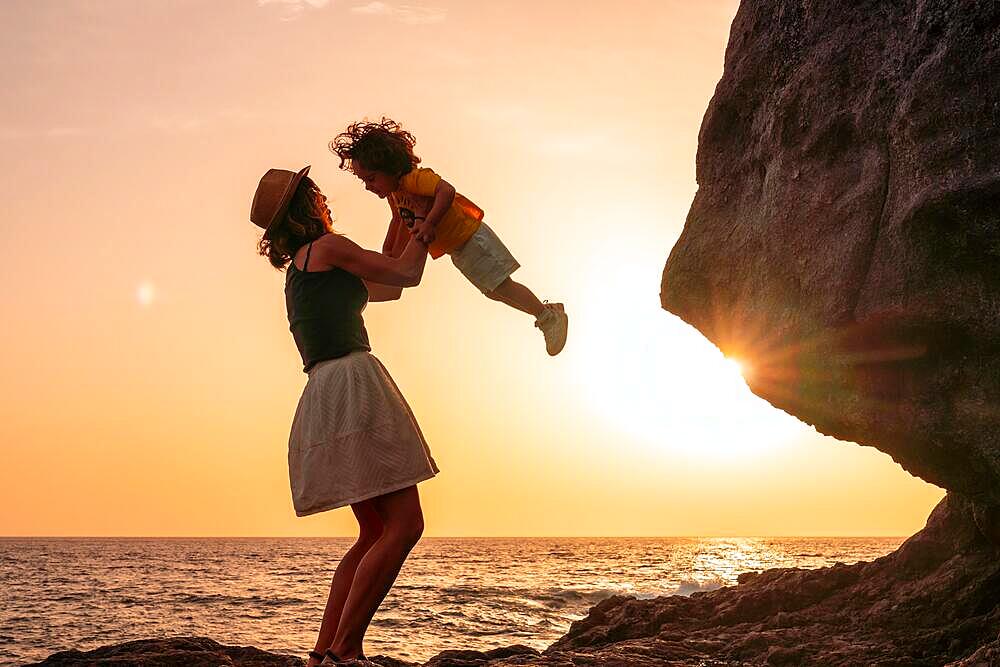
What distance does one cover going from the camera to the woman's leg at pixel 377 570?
4375 mm

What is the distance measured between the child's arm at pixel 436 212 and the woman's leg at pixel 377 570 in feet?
4.18

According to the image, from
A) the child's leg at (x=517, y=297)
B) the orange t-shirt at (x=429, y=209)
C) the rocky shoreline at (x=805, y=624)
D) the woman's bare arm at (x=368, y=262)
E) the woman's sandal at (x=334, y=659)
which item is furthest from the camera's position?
the rocky shoreline at (x=805, y=624)

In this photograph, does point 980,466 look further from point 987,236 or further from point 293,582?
point 293,582

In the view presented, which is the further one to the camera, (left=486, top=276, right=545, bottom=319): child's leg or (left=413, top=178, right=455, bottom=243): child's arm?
(left=486, top=276, right=545, bottom=319): child's leg

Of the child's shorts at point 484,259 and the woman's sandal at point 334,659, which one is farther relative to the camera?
the child's shorts at point 484,259

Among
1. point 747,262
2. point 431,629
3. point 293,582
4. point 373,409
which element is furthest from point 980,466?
point 293,582

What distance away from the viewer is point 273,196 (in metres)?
4.69

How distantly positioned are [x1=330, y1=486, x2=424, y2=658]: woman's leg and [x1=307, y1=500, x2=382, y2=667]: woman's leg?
20 cm

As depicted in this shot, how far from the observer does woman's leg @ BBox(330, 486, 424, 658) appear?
4375 millimetres

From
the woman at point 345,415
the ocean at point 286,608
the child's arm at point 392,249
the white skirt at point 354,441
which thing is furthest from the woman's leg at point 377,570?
the ocean at point 286,608

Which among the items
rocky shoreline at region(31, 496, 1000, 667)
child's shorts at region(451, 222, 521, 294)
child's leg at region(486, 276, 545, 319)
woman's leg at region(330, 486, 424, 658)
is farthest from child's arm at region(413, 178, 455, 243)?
rocky shoreline at region(31, 496, 1000, 667)

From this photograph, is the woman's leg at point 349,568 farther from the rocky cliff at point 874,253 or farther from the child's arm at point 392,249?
the rocky cliff at point 874,253

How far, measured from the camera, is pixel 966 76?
535 centimetres

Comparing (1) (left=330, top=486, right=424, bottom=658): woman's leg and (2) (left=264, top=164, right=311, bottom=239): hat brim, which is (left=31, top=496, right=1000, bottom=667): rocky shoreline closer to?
(1) (left=330, top=486, right=424, bottom=658): woman's leg
